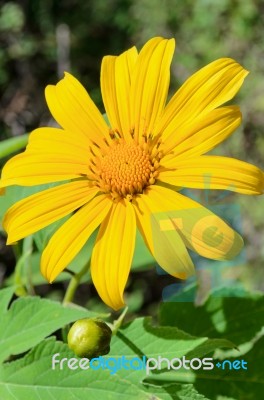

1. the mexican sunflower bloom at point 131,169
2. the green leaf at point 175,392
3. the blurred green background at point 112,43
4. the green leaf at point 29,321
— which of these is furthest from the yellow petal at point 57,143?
the blurred green background at point 112,43

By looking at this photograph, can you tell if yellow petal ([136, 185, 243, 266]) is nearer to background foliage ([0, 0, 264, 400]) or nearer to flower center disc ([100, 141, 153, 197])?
flower center disc ([100, 141, 153, 197])

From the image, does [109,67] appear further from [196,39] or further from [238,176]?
[196,39]

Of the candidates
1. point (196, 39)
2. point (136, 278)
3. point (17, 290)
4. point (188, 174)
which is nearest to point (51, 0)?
point (196, 39)

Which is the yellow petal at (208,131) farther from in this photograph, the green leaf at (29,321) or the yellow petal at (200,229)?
the green leaf at (29,321)

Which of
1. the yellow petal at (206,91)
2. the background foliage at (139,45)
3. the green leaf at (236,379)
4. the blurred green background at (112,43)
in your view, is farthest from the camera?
the blurred green background at (112,43)

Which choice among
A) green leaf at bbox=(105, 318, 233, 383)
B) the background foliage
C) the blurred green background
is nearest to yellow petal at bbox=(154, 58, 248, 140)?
green leaf at bbox=(105, 318, 233, 383)

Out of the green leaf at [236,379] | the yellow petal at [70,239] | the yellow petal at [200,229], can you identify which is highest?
the yellow petal at [70,239]

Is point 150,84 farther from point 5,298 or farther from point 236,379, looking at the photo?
point 236,379
